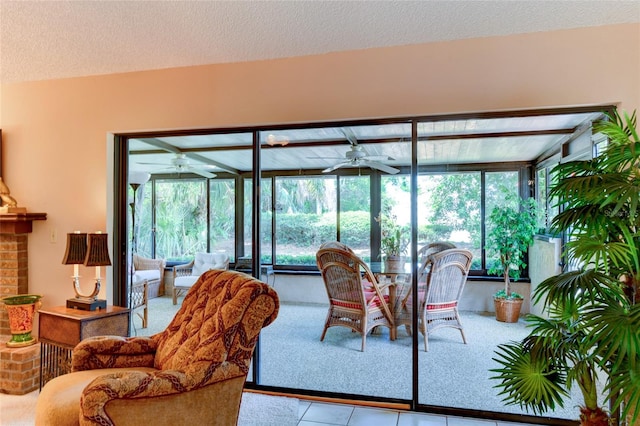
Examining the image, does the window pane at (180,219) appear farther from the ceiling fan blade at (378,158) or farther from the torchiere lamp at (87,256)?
the ceiling fan blade at (378,158)

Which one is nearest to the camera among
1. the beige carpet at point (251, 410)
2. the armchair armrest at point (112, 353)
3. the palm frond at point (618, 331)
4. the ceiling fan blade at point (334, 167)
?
the palm frond at point (618, 331)

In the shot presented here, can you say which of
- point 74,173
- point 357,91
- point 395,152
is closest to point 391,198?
point 395,152

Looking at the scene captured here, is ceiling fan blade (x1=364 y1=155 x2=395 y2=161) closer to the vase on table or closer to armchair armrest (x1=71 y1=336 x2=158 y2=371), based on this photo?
armchair armrest (x1=71 y1=336 x2=158 y2=371)

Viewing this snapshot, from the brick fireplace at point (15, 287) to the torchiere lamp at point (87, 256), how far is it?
558 mm

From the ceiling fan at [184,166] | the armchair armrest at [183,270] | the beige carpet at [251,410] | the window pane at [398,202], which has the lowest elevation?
the beige carpet at [251,410]

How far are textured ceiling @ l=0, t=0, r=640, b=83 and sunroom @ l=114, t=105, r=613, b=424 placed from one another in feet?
1.81

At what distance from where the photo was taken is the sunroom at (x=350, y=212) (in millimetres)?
2805

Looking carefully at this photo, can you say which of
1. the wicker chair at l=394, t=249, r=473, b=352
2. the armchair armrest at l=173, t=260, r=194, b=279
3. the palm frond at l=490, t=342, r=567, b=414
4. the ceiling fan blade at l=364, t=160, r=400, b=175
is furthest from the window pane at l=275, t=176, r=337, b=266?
the palm frond at l=490, t=342, r=567, b=414

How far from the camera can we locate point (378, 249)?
334 cm

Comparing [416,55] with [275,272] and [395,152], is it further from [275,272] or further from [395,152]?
[275,272]

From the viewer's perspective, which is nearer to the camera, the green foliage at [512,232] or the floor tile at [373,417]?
the floor tile at [373,417]

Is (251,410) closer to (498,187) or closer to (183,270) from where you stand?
(183,270)

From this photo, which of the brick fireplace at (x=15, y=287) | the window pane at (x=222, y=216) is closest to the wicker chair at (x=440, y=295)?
the window pane at (x=222, y=216)

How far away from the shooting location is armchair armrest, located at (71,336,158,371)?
2.09 metres
